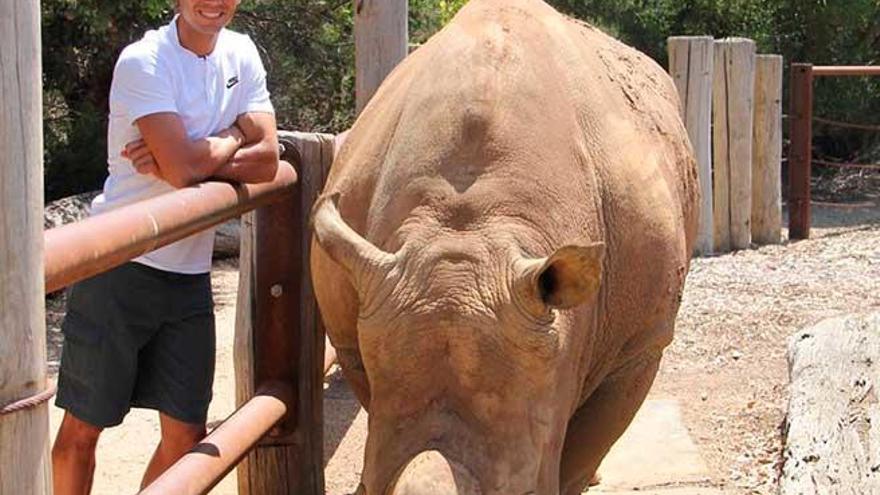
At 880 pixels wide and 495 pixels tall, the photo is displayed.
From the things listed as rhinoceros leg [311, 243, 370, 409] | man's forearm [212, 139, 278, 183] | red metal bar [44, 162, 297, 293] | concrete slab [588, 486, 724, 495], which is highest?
man's forearm [212, 139, 278, 183]

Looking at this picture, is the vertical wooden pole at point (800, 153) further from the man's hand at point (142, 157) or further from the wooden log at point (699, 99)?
the man's hand at point (142, 157)

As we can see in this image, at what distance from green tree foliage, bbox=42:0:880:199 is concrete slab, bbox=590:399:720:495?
17.4 ft

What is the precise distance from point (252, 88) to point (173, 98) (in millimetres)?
424

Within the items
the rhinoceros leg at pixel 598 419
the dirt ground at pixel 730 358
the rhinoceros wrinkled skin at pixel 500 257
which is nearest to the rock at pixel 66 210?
the dirt ground at pixel 730 358

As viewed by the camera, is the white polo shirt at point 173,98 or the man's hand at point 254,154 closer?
the white polo shirt at point 173,98

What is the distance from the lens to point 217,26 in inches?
160

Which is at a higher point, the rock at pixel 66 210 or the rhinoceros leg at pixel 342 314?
the rhinoceros leg at pixel 342 314

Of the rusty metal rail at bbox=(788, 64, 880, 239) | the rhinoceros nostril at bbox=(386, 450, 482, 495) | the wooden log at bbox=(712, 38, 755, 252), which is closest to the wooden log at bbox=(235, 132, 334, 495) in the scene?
the rhinoceros nostril at bbox=(386, 450, 482, 495)

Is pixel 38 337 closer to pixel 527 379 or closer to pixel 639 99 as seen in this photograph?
pixel 527 379

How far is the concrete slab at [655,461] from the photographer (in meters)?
5.59

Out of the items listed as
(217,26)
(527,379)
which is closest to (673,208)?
(527,379)

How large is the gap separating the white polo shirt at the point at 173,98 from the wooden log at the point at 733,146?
7.54m

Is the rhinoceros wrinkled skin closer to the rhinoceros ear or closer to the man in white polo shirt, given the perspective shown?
the rhinoceros ear

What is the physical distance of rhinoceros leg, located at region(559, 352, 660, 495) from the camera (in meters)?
4.05
